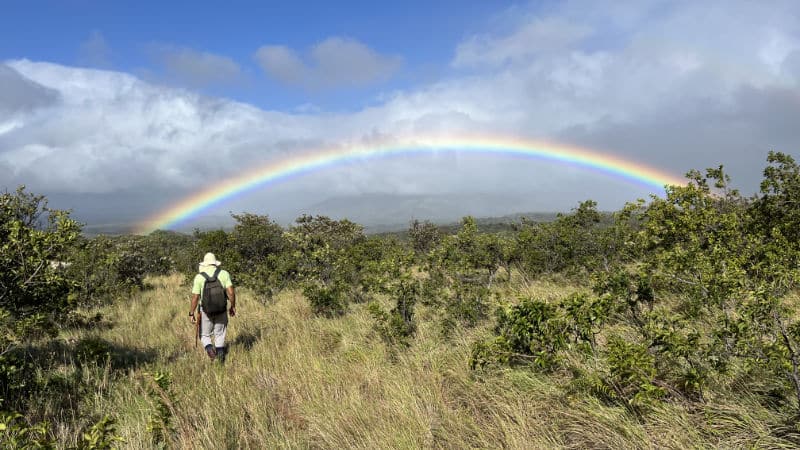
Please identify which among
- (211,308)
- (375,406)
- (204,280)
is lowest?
(375,406)

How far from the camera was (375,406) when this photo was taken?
429 cm

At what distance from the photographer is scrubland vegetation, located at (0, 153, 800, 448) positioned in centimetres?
345

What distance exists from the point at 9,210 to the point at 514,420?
22.6 ft

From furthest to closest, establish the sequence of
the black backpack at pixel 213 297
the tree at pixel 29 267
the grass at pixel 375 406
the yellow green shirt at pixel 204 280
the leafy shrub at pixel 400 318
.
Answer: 1. the yellow green shirt at pixel 204 280
2. the black backpack at pixel 213 297
3. the leafy shrub at pixel 400 318
4. the tree at pixel 29 267
5. the grass at pixel 375 406

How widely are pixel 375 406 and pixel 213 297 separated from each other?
13.7ft

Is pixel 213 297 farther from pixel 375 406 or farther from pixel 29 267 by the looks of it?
pixel 375 406

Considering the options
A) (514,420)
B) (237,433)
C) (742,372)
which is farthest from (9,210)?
(742,372)

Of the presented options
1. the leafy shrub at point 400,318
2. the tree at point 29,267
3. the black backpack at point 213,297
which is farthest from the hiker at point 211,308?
the leafy shrub at point 400,318

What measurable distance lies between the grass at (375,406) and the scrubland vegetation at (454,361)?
25 millimetres

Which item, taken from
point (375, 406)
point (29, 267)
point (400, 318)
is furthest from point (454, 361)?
point (29, 267)

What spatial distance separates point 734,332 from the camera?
3453 millimetres

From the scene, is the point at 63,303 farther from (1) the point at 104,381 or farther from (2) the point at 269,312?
(2) the point at 269,312

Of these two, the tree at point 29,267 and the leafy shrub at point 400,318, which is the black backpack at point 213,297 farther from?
the leafy shrub at point 400,318

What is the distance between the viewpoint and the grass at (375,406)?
11.0 feet
